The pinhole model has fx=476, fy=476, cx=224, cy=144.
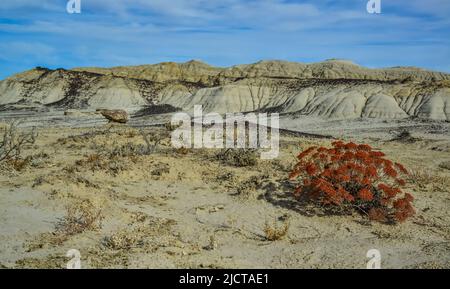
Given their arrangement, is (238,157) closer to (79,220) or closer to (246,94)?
(79,220)

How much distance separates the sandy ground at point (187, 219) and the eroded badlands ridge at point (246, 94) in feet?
89.5

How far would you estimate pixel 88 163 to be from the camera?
1267 cm

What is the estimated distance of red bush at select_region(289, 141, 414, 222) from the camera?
8.95 meters

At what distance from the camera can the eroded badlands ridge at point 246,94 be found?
39.9m

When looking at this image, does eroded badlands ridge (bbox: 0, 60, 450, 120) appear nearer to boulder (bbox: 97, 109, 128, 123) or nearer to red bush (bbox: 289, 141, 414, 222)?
boulder (bbox: 97, 109, 128, 123)

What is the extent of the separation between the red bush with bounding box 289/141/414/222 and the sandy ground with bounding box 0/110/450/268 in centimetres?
30

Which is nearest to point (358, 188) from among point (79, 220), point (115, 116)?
point (79, 220)

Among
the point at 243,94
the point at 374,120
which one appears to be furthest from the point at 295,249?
the point at 243,94

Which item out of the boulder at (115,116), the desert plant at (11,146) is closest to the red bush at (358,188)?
the desert plant at (11,146)

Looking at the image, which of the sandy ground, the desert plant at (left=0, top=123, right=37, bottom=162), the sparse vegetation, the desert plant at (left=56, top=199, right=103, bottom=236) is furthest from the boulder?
the desert plant at (left=56, top=199, right=103, bottom=236)
